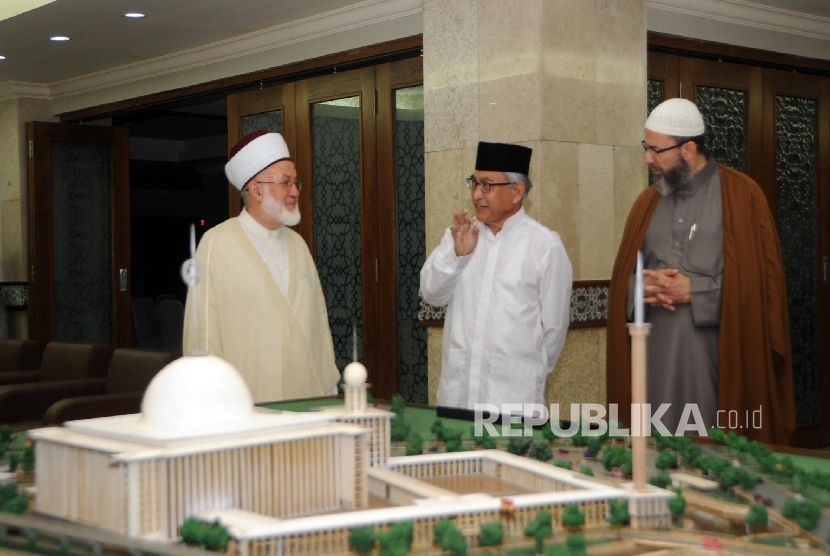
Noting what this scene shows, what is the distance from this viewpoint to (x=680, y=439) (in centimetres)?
248

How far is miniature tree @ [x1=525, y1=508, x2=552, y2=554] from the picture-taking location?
66.1 inches

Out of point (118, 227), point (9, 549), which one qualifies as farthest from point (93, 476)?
point (118, 227)

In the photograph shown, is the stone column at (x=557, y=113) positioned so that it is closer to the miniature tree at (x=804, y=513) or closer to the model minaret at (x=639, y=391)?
the model minaret at (x=639, y=391)

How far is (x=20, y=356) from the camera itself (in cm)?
713

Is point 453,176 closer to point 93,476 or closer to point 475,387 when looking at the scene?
point 475,387

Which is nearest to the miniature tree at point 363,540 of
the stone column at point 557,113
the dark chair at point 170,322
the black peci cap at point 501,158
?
the black peci cap at point 501,158

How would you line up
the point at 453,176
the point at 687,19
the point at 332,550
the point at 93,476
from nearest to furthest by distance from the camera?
the point at 332,550 → the point at 93,476 → the point at 453,176 → the point at 687,19

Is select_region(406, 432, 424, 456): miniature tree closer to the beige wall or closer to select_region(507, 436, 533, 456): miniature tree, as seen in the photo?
select_region(507, 436, 533, 456): miniature tree

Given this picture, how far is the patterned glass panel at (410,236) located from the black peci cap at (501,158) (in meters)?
2.87

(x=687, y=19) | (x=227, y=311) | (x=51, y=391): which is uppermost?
(x=687, y=19)

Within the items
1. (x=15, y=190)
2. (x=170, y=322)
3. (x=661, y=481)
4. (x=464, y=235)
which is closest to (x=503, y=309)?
(x=464, y=235)

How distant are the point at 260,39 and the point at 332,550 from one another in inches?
257

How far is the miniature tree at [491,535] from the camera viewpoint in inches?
66.4

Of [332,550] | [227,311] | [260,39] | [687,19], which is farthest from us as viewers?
[260,39]
